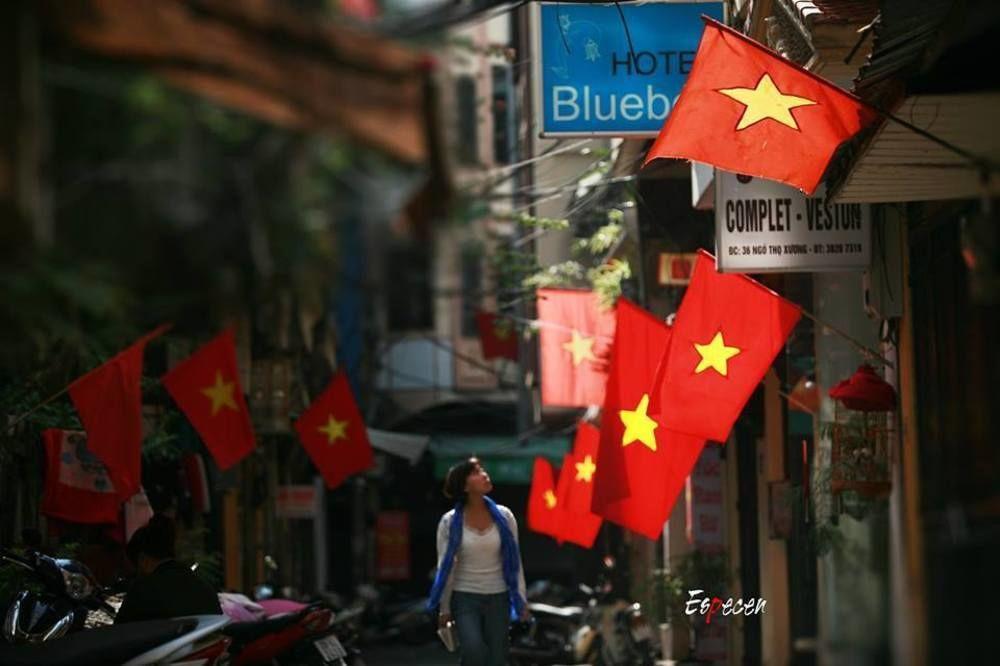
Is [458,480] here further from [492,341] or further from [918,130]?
[492,341]

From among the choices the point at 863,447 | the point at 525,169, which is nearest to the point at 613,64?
the point at 863,447

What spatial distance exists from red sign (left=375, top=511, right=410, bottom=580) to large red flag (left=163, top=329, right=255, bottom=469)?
61.6 feet

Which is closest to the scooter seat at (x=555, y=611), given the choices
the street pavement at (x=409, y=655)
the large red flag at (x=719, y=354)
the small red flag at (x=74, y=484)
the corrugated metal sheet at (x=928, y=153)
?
the street pavement at (x=409, y=655)

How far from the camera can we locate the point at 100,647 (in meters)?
6.82

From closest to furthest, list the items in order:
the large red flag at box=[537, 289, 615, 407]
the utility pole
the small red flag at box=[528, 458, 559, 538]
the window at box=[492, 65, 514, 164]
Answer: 1. the window at box=[492, 65, 514, 164]
2. the utility pole
3. the small red flag at box=[528, 458, 559, 538]
4. the large red flag at box=[537, 289, 615, 407]

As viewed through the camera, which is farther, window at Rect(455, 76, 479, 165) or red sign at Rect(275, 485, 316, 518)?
red sign at Rect(275, 485, 316, 518)

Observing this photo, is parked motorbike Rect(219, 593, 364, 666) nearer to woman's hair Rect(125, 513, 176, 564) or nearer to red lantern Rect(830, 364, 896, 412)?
woman's hair Rect(125, 513, 176, 564)

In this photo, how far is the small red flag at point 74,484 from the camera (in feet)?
42.4

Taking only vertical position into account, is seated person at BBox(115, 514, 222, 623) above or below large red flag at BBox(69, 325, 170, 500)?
below

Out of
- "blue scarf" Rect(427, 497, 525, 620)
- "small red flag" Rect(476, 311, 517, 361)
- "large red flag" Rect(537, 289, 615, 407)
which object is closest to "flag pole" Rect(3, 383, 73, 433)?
"blue scarf" Rect(427, 497, 525, 620)

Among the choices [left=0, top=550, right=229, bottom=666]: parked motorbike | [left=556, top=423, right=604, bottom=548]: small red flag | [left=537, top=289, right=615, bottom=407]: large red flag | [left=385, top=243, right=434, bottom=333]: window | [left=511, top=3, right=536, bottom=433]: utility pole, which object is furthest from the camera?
[left=537, top=289, right=615, bottom=407]: large red flag

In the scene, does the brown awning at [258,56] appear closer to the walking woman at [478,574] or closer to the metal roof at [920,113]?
the metal roof at [920,113]

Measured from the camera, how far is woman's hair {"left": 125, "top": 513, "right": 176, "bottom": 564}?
8938mm

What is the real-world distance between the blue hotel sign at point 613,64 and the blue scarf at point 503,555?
9.94 feet
